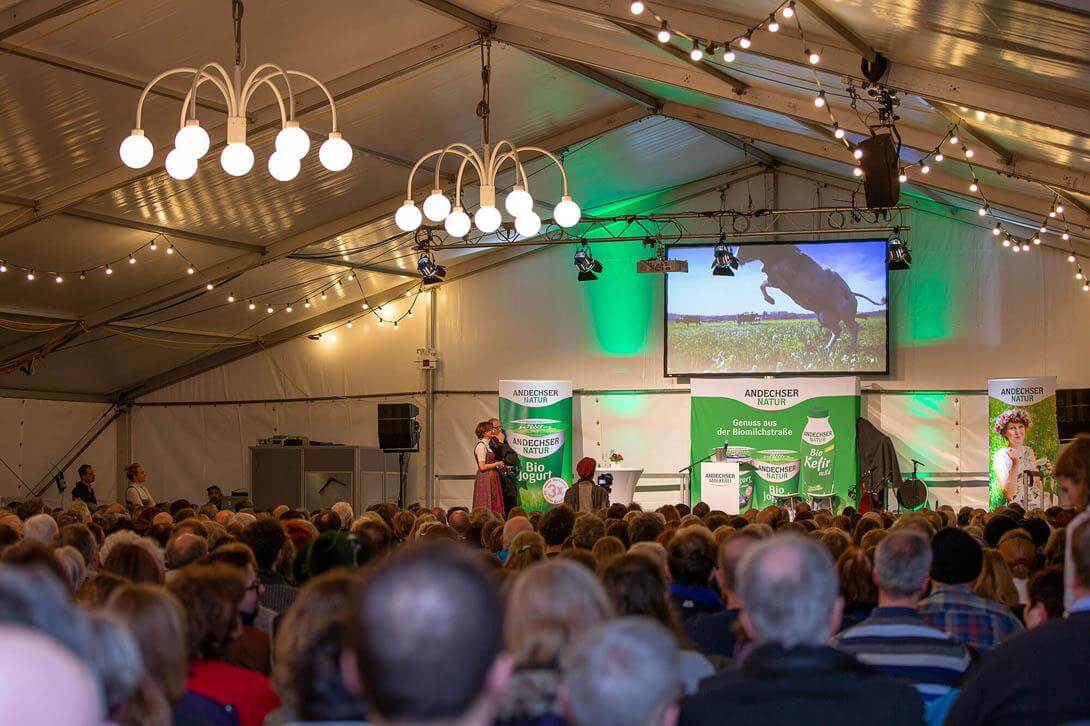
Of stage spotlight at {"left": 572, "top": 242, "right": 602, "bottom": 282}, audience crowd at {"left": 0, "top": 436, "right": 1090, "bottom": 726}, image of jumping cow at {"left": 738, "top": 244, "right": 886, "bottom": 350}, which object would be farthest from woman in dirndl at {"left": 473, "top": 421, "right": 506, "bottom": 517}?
audience crowd at {"left": 0, "top": 436, "right": 1090, "bottom": 726}

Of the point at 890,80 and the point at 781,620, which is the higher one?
the point at 890,80

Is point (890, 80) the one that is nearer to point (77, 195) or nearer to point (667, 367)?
point (77, 195)

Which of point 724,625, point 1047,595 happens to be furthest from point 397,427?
point 1047,595

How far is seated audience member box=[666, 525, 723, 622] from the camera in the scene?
4.18 m

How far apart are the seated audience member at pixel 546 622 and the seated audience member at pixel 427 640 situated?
856 mm

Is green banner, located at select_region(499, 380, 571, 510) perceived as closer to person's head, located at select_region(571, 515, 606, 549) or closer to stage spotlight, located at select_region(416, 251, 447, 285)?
stage spotlight, located at select_region(416, 251, 447, 285)

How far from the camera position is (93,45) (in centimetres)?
847

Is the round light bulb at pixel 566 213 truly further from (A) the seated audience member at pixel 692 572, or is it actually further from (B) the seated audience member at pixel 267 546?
(A) the seated audience member at pixel 692 572

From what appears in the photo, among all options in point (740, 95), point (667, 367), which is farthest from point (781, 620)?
point (667, 367)

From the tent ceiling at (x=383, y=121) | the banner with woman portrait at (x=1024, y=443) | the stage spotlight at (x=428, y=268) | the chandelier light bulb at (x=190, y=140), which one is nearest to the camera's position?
the chandelier light bulb at (x=190, y=140)

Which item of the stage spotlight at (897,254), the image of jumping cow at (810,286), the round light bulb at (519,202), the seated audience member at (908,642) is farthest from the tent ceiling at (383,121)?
the seated audience member at (908,642)

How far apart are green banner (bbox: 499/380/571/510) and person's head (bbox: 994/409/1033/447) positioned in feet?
18.6

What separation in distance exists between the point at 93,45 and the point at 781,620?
7732 mm

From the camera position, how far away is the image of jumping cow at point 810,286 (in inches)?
626
